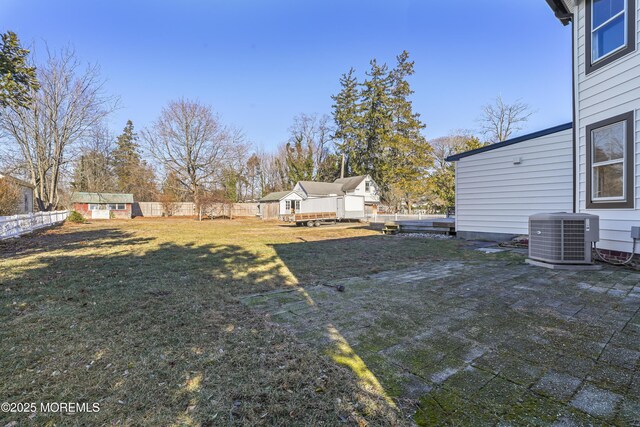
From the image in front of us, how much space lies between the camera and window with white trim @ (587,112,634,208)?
484 cm

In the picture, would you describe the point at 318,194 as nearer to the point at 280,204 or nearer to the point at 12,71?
the point at 280,204

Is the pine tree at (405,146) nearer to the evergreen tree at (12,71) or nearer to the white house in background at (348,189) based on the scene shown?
the white house in background at (348,189)

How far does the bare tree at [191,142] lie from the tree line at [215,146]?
104 millimetres

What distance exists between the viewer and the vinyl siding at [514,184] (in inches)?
302

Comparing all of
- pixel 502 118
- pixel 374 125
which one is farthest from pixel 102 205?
pixel 502 118

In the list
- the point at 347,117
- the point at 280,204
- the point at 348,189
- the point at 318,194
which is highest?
the point at 347,117

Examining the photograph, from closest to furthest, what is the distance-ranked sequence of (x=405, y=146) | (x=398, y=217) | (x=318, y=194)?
1. (x=398, y=217)
2. (x=405, y=146)
3. (x=318, y=194)

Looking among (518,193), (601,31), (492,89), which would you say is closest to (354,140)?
(492,89)

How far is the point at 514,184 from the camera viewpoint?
8.52 m

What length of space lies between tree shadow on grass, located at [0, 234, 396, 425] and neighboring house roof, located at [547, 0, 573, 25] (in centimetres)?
812

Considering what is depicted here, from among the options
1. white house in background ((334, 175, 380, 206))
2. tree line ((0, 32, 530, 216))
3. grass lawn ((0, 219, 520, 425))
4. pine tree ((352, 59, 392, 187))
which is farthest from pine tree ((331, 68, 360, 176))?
grass lawn ((0, 219, 520, 425))

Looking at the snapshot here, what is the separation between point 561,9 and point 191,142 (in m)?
31.0

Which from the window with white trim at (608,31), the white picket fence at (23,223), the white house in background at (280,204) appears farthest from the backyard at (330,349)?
the white house in background at (280,204)

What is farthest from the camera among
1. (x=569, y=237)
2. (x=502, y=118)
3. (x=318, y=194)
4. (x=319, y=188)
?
(x=319, y=188)
